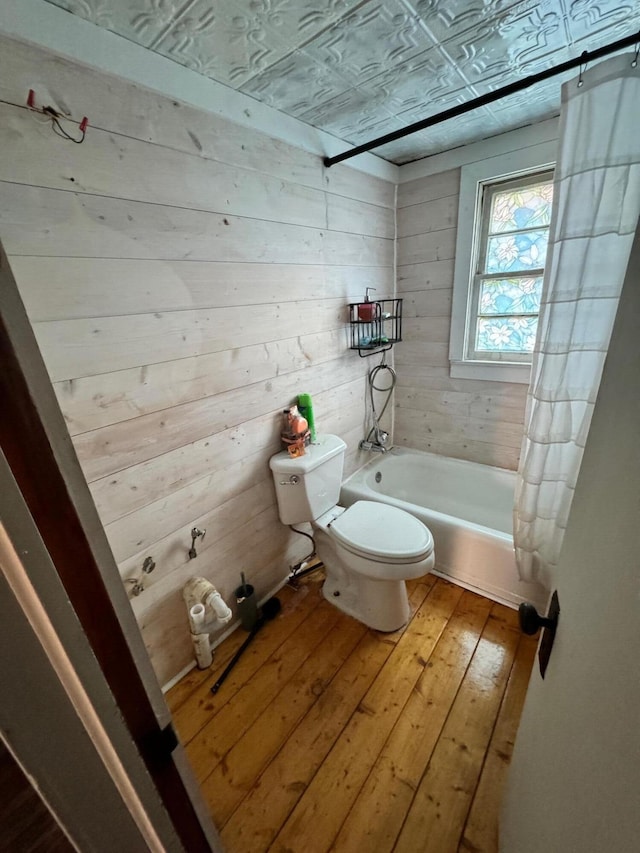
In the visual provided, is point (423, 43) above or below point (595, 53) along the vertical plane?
above

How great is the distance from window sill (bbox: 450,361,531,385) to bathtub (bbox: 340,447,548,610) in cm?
58

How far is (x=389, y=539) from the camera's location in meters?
1.46

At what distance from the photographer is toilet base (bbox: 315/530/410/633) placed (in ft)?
4.90

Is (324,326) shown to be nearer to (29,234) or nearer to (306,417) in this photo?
(306,417)

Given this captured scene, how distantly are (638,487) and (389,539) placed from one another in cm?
115

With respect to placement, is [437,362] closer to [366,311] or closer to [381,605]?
[366,311]

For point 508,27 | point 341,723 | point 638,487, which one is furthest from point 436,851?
point 508,27

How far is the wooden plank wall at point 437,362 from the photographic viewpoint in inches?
77.8

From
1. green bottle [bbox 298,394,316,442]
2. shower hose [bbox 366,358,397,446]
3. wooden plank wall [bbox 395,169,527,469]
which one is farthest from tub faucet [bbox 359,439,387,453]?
green bottle [bbox 298,394,316,442]

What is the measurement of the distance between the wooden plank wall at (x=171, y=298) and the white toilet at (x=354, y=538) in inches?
6.7

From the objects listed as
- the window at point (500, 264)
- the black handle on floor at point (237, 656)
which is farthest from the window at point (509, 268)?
the black handle on floor at point (237, 656)

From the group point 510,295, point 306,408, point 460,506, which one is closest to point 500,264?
point 510,295

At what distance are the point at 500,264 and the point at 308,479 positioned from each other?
5.32 feet

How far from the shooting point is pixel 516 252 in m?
1.85
